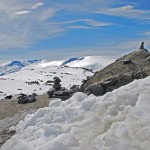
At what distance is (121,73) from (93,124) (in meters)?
13.5

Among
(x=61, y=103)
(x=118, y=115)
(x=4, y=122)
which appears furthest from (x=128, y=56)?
(x=118, y=115)

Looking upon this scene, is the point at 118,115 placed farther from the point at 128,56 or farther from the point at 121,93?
the point at 128,56

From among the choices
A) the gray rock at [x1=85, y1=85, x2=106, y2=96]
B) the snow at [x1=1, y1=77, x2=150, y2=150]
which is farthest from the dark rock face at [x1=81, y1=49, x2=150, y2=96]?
the snow at [x1=1, y1=77, x2=150, y2=150]

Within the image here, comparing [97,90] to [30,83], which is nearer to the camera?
[97,90]

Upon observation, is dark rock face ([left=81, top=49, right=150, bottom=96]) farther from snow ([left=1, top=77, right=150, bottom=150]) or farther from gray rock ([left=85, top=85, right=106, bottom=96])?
snow ([left=1, top=77, right=150, bottom=150])

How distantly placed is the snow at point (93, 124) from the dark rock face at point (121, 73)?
10.2 meters

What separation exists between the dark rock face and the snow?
33.3ft

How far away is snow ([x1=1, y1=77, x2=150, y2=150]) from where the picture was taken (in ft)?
37.1

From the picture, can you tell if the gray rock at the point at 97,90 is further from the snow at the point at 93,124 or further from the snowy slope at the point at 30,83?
the snowy slope at the point at 30,83

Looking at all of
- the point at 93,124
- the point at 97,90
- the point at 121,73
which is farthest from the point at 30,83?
the point at 93,124

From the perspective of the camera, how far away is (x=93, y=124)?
12.8 m

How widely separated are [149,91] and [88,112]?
2.36 m

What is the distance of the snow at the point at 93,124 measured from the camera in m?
11.3

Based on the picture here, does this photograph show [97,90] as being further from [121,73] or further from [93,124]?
→ [93,124]
